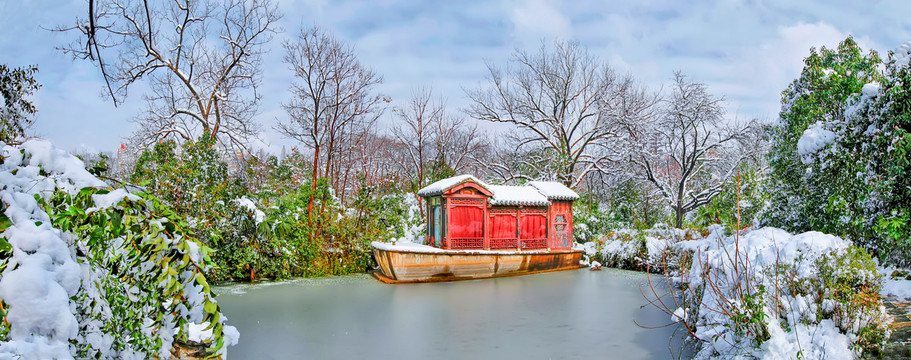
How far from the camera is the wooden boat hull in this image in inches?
549

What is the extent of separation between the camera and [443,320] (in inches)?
397

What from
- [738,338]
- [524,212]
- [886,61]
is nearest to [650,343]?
[738,338]

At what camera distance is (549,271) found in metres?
16.7

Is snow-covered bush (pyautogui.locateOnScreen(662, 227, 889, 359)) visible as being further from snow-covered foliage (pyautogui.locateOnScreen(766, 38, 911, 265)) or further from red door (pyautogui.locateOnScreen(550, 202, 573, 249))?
red door (pyautogui.locateOnScreen(550, 202, 573, 249))

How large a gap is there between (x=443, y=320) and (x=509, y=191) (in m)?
7.32

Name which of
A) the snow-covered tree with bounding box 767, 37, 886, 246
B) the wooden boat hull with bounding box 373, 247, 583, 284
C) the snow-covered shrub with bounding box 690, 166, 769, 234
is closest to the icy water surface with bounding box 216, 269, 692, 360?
the wooden boat hull with bounding box 373, 247, 583, 284

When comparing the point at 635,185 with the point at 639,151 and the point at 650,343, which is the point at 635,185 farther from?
the point at 650,343

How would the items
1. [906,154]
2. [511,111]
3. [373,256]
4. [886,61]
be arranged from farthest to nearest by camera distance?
[511,111] → [373,256] → [886,61] → [906,154]

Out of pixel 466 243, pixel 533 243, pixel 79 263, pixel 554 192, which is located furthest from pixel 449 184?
pixel 79 263

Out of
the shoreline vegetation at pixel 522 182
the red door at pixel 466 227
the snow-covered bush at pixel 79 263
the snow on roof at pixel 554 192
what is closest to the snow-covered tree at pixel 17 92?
the shoreline vegetation at pixel 522 182

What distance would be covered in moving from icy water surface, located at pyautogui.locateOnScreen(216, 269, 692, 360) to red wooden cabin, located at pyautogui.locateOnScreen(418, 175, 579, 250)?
153 cm

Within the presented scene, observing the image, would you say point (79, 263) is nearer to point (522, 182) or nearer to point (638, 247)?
point (638, 247)

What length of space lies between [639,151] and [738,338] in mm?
15289

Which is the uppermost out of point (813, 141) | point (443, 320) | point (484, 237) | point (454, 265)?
point (813, 141)
